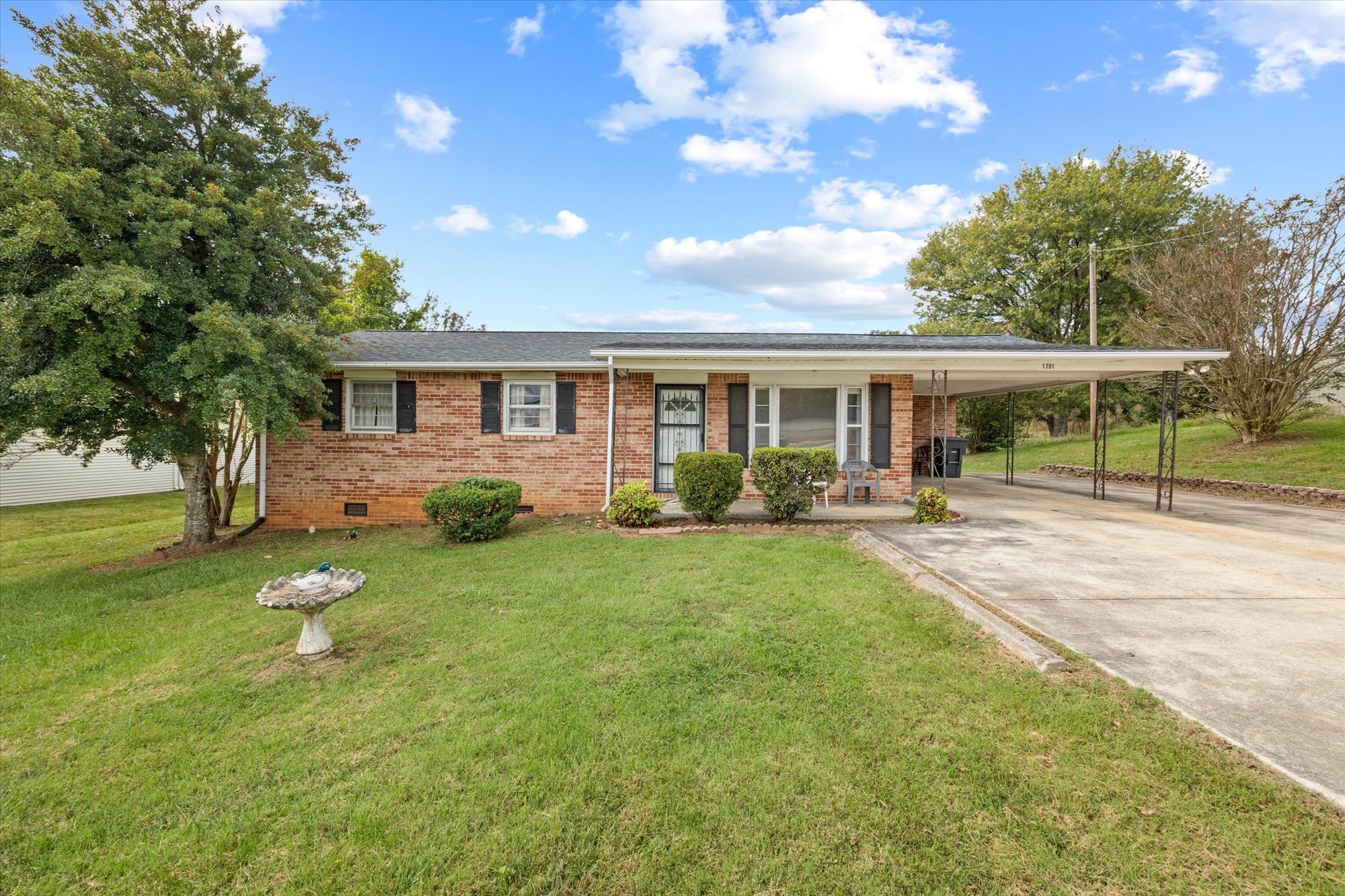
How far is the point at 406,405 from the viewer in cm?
988

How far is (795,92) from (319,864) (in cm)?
1481

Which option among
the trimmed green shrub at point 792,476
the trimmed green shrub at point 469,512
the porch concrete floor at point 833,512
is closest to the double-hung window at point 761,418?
the porch concrete floor at point 833,512

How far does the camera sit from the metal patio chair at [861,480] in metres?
9.61

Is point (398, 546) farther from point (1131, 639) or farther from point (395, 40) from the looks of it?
point (395, 40)

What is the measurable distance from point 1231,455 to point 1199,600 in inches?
521

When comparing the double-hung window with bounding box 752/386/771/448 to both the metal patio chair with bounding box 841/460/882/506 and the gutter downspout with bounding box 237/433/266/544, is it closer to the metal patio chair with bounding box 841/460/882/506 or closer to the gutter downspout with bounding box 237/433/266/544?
the metal patio chair with bounding box 841/460/882/506

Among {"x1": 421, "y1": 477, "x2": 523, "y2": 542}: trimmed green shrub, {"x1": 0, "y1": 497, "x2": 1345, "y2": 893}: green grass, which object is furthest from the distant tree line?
{"x1": 421, "y1": 477, "x2": 523, "y2": 542}: trimmed green shrub

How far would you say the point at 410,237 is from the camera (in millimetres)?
16828

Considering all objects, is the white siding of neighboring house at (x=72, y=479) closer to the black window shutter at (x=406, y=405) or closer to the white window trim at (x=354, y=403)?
the white window trim at (x=354, y=403)

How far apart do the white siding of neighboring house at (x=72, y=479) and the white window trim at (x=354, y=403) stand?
727cm

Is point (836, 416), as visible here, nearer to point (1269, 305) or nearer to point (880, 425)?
point (880, 425)

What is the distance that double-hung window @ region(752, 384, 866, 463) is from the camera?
9891 millimetres

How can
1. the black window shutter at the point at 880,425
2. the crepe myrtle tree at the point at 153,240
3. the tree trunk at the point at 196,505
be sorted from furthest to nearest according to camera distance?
the black window shutter at the point at 880,425
the tree trunk at the point at 196,505
the crepe myrtle tree at the point at 153,240

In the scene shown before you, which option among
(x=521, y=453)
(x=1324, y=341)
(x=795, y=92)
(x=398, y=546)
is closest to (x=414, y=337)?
(x=521, y=453)
